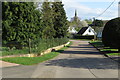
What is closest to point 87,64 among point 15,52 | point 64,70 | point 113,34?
point 64,70

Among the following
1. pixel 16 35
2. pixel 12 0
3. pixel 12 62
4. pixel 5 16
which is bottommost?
pixel 12 62

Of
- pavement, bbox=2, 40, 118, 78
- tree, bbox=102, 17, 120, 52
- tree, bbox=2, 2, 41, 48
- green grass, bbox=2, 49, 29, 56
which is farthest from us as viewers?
tree, bbox=102, 17, 120, 52

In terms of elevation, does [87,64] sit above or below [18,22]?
below

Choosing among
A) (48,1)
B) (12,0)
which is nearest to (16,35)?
(12,0)

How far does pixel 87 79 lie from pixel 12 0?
50.9ft

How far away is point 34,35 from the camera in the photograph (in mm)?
23844

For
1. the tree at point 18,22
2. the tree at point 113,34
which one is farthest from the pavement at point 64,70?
the tree at point 113,34

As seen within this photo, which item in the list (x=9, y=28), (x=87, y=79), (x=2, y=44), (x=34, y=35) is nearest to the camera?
(x=87, y=79)

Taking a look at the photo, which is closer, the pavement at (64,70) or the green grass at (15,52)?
the pavement at (64,70)

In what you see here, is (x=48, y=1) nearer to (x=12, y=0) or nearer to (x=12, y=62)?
(x=12, y=0)

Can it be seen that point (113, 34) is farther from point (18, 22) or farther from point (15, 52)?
point (15, 52)

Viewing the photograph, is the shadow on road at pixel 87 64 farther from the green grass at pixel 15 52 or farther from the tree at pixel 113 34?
the tree at pixel 113 34

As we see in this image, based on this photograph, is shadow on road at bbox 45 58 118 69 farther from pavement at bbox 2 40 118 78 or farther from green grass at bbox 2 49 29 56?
green grass at bbox 2 49 29 56

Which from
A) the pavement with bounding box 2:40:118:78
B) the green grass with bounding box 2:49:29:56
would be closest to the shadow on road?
the pavement with bounding box 2:40:118:78
